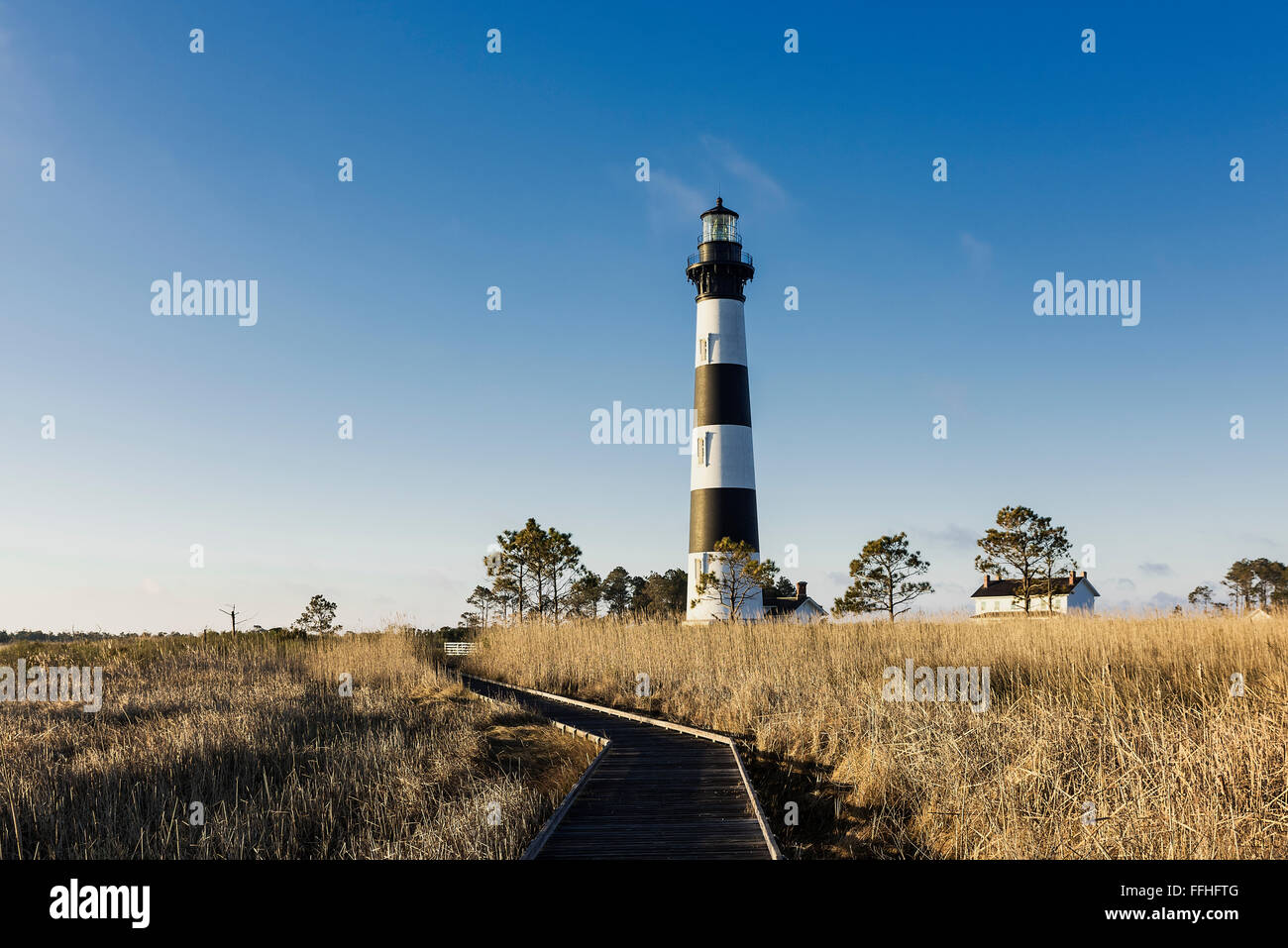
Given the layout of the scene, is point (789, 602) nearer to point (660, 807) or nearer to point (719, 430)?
point (719, 430)

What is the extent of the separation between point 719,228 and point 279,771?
948 inches

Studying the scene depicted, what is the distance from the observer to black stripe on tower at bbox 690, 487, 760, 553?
27.7m

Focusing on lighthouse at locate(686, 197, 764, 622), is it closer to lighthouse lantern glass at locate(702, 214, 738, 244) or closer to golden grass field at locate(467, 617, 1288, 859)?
lighthouse lantern glass at locate(702, 214, 738, 244)

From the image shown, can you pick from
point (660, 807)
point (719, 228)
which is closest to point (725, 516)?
point (719, 228)

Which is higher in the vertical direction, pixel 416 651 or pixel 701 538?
pixel 701 538

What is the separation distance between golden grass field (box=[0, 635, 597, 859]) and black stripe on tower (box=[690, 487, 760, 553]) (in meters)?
12.8

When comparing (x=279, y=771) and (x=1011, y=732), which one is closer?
(x=1011, y=732)

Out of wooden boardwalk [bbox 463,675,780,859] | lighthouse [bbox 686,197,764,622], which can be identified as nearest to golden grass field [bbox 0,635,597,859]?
wooden boardwalk [bbox 463,675,780,859]

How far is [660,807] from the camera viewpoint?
7.36 m
